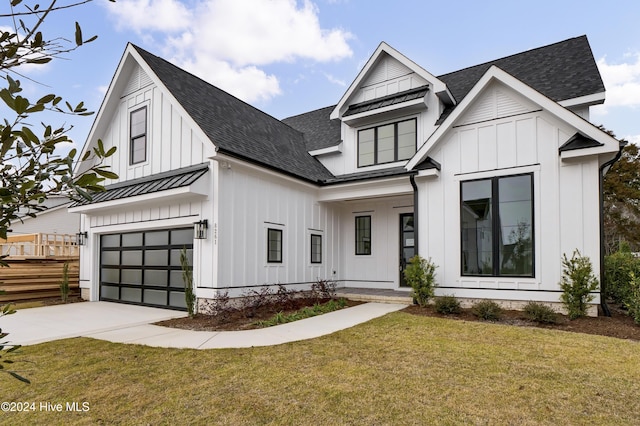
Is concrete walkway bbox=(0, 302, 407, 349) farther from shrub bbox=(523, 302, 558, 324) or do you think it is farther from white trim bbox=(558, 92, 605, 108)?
white trim bbox=(558, 92, 605, 108)

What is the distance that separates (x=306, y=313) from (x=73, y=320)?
217 inches

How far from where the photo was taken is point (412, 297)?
33.1 ft

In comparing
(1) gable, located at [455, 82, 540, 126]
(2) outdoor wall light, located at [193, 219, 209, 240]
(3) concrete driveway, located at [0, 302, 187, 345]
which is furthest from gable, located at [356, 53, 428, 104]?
(3) concrete driveway, located at [0, 302, 187, 345]

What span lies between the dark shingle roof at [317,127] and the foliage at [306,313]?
628cm

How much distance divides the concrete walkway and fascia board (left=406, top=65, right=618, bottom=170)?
450 centimetres

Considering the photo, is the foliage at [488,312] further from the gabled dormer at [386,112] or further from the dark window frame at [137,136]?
the dark window frame at [137,136]

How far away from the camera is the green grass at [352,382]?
3719mm

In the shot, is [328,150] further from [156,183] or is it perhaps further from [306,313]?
[306,313]

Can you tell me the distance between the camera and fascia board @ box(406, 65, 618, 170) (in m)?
7.90

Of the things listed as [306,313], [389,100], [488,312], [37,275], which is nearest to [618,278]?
[488,312]

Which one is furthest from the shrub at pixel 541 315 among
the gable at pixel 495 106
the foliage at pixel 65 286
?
the foliage at pixel 65 286

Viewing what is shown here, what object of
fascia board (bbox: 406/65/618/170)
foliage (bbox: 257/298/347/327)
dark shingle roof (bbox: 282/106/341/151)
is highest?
dark shingle roof (bbox: 282/106/341/151)

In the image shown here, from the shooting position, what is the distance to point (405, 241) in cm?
1261

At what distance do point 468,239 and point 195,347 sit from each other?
6827 millimetres
